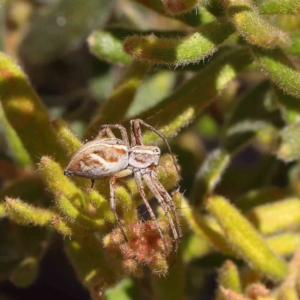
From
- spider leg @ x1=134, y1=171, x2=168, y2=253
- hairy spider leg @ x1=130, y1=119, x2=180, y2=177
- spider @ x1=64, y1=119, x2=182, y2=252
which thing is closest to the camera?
spider leg @ x1=134, y1=171, x2=168, y2=253

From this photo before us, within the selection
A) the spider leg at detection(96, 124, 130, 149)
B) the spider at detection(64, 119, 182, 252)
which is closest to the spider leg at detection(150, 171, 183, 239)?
the spider at detection(64, 119, 182, 252)

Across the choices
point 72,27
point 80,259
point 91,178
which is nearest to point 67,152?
point 91,178

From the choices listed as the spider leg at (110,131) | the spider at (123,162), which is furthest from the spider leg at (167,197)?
the spider leg at (110,131)

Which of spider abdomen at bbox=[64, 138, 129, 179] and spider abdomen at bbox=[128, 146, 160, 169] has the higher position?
spider abdomen at bbox=[64, 138, 129, 179]

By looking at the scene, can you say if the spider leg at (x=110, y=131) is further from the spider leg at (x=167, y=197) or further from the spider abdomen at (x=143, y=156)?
the spider leg at (x=167, y=197)

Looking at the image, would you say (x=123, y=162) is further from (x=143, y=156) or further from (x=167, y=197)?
(x=167, y=197)

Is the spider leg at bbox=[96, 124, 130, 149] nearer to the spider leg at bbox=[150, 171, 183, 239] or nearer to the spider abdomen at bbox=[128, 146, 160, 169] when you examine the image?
the spider abdomen at bbox=[128, 146, 160, 169]

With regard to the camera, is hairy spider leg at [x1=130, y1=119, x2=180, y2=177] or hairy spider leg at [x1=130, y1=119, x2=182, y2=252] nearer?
hairy spider leg at [x1=130, y1=119, x2=182, y2=252]

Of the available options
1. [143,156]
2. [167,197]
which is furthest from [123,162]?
[167,197]
